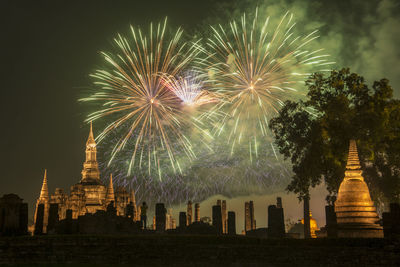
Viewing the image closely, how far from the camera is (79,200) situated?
81.7 meters

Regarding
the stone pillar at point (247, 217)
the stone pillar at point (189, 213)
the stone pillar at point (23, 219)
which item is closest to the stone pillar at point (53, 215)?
the stone pillar at point (23, 219)

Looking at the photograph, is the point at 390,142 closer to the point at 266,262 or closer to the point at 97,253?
the point at 266,262

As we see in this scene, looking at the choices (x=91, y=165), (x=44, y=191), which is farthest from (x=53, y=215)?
(x=91, y=165)

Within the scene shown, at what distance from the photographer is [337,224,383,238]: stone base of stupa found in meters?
19.7

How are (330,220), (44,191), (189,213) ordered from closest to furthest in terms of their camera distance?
(330,220) → (189,213) → (44,191)

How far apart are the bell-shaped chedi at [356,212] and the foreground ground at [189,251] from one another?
2.88m

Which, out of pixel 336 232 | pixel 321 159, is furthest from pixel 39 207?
pixel 321 159

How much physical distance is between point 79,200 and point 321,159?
6171 centimetres

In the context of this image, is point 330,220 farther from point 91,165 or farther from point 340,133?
point 91,165

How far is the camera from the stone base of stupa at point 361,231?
19.7 m

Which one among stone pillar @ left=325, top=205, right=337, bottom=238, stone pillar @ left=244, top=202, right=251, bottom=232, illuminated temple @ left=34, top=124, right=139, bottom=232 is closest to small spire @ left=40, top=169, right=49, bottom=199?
illuminated temple @ left=34, top=124, right=139, bottom=232

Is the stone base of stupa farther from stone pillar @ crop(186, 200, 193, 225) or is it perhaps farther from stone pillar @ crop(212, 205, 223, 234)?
stone pillar @ crop(186, 200, 193, 225)

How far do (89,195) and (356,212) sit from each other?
80403 mm

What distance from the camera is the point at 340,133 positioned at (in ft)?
89.4
